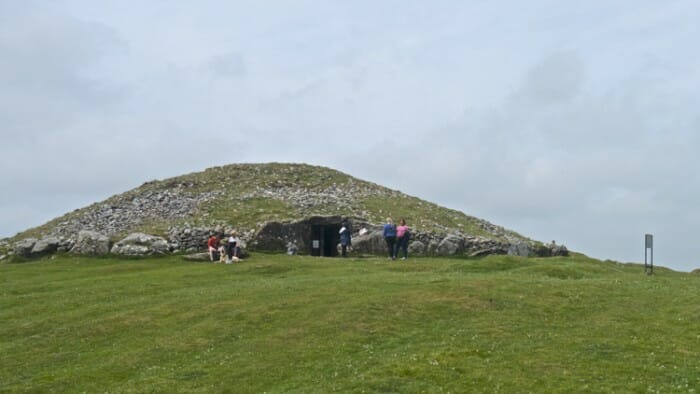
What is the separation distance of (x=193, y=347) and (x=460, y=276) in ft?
57.4

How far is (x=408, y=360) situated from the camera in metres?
25.2

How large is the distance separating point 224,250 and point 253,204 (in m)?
17.3

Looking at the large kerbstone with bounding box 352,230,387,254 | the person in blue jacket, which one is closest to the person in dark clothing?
the large kerbstone with bounding box 352,230,387,254

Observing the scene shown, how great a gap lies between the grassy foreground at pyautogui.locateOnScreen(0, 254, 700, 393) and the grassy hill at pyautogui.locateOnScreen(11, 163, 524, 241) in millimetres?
24126

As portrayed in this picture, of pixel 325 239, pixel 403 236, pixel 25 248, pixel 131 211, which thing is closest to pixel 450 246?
pixel 403 236

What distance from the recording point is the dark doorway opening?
66.4 m

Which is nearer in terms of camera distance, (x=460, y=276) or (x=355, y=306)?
(x=355, y=306)

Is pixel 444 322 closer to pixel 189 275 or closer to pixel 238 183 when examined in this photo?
pixel 189 275

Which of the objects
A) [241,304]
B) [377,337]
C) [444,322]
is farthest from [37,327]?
[444,322]

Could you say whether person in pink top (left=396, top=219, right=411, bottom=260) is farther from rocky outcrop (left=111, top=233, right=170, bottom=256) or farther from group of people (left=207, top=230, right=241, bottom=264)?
rocky outcrop (left=111, top=233, right=170, bottom=256)

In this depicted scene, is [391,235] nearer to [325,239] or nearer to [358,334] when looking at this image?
[325,239]

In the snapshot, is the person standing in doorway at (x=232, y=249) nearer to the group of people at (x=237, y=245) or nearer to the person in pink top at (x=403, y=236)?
the group of people at (x=237, y=245)

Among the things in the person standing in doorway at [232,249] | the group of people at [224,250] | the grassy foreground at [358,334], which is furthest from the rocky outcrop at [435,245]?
the grassy foreground at [358,334]

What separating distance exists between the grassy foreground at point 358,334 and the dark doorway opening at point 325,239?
68.0 feet
